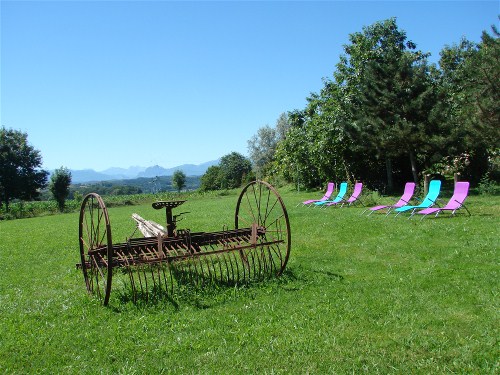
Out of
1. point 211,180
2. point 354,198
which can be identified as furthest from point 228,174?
point 354,198

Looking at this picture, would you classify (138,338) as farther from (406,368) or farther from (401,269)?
(401,269)

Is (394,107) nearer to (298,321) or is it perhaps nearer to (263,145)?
(298,321)

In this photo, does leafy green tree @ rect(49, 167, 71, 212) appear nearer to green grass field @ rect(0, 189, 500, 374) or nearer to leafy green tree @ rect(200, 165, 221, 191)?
leafy green tree @ rect(200, 165, 221, 191)

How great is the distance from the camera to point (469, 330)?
4.38 metres

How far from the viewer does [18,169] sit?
1809 inches

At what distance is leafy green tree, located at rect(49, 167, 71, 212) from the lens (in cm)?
3678

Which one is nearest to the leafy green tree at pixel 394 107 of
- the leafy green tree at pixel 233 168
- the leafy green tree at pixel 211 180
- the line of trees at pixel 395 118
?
the line of trees at pixel 395 118

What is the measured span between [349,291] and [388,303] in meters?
0.70

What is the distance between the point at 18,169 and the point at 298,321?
48778 mm

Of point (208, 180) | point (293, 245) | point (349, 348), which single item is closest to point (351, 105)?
point (293, 245)

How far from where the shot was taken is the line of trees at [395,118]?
1636 centimetres

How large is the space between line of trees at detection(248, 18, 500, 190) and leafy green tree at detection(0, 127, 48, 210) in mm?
32852

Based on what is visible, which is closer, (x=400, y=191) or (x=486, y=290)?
(x=486, y=290)

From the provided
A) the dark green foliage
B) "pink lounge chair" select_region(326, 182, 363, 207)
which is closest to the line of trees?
"pink lounge chair" select_region(326, 182, 363, 207)
